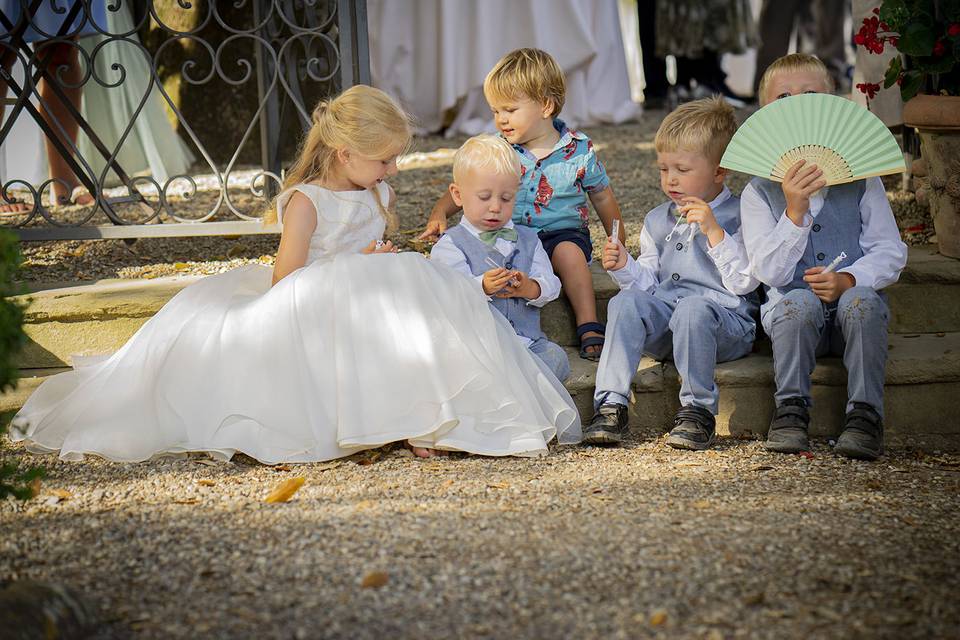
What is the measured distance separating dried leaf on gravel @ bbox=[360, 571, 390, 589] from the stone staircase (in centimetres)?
129

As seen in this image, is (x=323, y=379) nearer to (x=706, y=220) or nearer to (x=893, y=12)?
(x=706, y=220)

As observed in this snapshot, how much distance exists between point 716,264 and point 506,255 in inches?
25.2

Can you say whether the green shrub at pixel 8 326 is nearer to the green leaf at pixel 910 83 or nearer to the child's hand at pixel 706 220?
the child's hand at pixel 706 220

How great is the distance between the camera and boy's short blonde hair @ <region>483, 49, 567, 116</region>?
11.7 ft

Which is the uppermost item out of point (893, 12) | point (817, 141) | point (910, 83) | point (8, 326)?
point (893, 12)

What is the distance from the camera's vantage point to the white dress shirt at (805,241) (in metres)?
3.11

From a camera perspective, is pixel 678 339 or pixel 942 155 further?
pixel 942 155

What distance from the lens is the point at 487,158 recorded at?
327cm

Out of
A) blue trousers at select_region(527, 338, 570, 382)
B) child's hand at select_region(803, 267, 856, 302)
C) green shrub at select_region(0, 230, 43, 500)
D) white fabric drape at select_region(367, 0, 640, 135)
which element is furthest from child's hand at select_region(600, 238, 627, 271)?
white fabric drape at select_region(367, 0, 640, 135)

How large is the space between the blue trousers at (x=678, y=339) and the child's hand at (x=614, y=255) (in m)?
0.09

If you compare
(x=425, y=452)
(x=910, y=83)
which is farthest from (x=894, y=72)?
(x=425, y=452)

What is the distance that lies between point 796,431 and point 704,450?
257mm

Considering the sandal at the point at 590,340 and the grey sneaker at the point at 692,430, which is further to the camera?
the sandal at the point at 590,340

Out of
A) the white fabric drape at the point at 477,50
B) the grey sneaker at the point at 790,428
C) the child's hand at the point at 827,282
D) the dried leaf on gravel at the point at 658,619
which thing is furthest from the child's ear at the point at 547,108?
the white fabric drape at the point at 477,50
